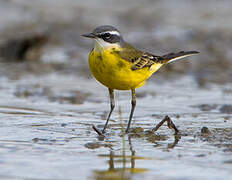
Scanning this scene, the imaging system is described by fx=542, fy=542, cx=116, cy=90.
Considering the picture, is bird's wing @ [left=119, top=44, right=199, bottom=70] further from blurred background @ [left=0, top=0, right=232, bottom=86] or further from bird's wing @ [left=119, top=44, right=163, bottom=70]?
blurred background @ [left=0, top=0, right=232, bottom=86]

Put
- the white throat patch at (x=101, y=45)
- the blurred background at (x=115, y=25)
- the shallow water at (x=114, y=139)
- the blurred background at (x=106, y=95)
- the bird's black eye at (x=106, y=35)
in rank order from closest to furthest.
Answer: the shallow water at (x=114, y=139), the blurred background at (x=106, y=95), the white throat patch at (x=101, y=45), the bird's black eye at (x=106, y=35), the blurred background at (x=115, y=25)

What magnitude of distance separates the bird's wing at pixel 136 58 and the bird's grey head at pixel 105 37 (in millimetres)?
202

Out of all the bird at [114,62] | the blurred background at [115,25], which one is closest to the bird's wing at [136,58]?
the bird at [114,62]

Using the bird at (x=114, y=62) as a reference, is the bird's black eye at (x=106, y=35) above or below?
above

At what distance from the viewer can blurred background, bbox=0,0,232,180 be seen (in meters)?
5.97

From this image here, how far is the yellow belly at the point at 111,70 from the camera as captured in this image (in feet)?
24.9

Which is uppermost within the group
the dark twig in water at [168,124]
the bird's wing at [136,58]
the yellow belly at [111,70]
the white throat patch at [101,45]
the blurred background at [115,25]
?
the blurred background at [115,25]

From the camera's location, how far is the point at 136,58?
816cm

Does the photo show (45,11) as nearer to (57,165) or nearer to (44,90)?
(44,90)

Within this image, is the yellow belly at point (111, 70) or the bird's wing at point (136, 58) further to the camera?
the bird's wing at point (136, 58)

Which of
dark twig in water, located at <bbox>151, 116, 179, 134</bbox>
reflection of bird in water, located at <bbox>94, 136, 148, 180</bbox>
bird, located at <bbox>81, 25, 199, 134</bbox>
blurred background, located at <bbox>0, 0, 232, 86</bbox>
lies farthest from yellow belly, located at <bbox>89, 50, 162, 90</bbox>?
blurred background, located at <bbox>0, 0, 232, 86</bbox>

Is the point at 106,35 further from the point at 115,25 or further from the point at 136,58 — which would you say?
the point at 115,25

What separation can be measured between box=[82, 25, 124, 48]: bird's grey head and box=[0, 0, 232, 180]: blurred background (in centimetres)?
126

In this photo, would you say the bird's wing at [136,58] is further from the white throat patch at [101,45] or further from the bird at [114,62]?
the white throat patch at [101,45]
